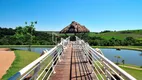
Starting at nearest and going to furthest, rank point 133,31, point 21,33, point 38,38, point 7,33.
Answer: point 21,33 < point 38,38 < point 7,33 < point 133,31

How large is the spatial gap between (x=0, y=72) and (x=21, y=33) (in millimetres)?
30633

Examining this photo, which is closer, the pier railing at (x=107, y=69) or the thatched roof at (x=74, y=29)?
the pier railing at (x=107, y=69)

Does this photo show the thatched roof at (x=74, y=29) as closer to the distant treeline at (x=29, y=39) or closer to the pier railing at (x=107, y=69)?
the pier railing at (x=107, y=69)

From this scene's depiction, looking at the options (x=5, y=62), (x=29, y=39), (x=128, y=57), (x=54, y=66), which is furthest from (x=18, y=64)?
(x=29, y=39)

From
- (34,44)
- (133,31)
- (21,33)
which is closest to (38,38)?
(34,44)

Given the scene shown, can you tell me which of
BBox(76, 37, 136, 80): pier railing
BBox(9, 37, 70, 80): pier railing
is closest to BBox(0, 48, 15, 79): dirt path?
BBox(9, 37, 70, 80): pier railing

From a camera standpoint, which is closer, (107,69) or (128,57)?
(107,69)

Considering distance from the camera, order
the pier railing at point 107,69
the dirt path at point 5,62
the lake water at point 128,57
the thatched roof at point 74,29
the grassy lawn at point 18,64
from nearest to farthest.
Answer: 1. the pier railing at point 107,69
2. the grassy lawn at point 18,64
3. the dirt path at point 5,62
4. the thatched roof at point 74,29
5. the lake water at point 128,57

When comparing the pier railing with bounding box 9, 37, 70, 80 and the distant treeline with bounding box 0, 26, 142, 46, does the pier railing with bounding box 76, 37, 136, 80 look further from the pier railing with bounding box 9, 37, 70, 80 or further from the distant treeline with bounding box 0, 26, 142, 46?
the distant treeline with bounding box 0, 26, 142, 46

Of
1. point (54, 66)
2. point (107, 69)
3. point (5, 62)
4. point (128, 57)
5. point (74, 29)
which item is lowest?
point (128, 57)

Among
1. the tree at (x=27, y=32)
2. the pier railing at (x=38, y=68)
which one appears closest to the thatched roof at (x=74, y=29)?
the pier railing at (x=38, y=68)

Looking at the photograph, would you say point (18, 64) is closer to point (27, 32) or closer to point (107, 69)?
point (107, 69)

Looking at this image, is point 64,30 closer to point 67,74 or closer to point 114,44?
point 67,74

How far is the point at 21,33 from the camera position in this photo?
4534 cm
